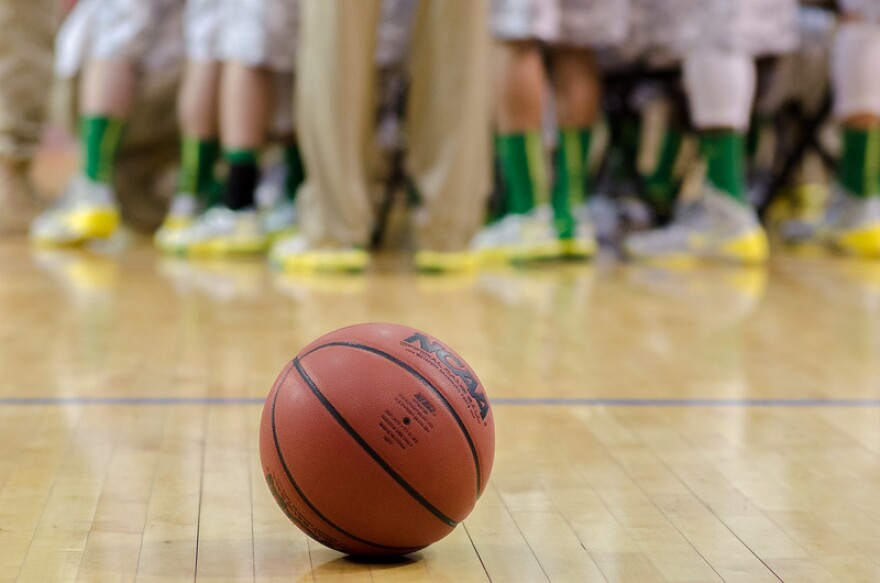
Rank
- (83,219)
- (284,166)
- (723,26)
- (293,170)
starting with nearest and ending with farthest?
(723,26), (83,219), (293,170), (284,166)

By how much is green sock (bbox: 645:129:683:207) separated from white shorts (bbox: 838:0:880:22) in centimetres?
84

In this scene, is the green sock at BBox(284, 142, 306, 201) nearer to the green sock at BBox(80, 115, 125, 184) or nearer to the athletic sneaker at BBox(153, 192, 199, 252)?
the athletic sneaker at BBox(153, 192, 199, 252)

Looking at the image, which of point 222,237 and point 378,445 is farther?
point 222,237

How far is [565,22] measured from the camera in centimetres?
430

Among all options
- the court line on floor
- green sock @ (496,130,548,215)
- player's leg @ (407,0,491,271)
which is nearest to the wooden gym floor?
the court line on floor

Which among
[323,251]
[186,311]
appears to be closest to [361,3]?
[323,251]

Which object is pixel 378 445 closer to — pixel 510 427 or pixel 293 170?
pixel 510 427

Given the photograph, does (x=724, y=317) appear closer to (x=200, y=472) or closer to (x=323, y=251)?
(x=323, y=251)

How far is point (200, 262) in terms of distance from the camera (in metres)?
4.21

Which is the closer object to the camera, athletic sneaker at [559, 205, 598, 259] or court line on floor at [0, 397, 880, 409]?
court line on floor at [0, 397, 880, 409]

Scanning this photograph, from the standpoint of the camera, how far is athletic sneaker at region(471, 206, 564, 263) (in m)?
4.24

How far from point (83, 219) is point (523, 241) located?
1544 mm

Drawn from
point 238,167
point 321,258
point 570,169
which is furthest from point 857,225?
point 238,167

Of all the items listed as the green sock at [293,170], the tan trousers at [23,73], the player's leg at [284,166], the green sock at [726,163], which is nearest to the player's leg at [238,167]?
the player's leg at [284,166]
